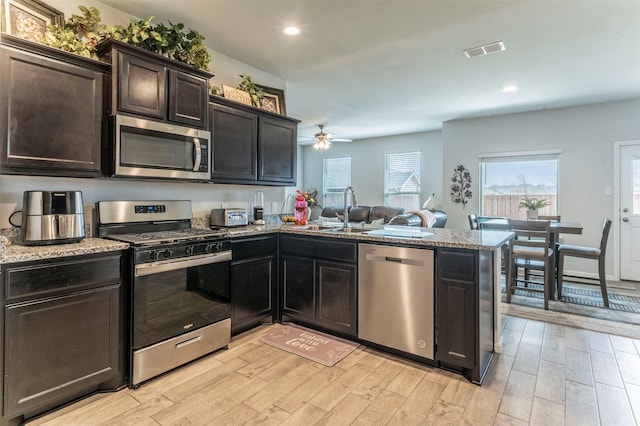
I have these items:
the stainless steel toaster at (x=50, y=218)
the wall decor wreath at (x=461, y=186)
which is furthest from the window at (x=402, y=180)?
the stainless steel toaster at (x=50, y=218)

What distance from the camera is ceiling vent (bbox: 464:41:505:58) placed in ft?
10.6

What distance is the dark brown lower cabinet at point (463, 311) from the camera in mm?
2199

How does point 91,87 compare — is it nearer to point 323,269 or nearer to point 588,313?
point 323,269

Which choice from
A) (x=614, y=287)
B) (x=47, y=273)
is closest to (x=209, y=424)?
(x=47, y=273)

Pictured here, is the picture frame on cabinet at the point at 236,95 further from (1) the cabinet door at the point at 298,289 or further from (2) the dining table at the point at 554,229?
(2) the dining table at the point at 554,229

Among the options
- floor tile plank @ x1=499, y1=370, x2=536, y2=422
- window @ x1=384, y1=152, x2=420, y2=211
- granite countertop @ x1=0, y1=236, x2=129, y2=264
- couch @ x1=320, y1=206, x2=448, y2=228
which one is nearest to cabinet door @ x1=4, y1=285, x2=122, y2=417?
granite countertop @ x1=0, y1=236, x2=129, y2=264

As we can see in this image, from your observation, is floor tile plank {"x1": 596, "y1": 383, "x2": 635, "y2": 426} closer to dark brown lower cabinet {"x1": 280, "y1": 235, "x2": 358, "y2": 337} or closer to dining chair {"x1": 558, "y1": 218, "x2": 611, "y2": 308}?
dark brown lower cabinet {"x1": 280, "y1": 235, "x2": 358, "y2": 337}

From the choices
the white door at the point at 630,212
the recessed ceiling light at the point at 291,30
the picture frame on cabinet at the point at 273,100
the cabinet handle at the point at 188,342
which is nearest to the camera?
the cabinet handle at the point at 188,342

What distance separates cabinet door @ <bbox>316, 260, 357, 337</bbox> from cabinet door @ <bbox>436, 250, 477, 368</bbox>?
702 millimetres

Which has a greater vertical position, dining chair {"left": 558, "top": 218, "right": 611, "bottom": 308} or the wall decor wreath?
the wall decor wreath

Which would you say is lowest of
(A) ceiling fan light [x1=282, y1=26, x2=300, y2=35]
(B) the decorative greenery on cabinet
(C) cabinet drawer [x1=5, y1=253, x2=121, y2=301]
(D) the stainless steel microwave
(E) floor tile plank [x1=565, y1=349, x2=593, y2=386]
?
(E) floor tile plank [x1=565, y1=349, x2=593, y2=386]

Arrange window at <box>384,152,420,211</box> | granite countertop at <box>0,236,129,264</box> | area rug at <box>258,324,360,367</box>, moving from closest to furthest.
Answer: granite countertop at <box>0,236,129,264</box>
area rug at <box>258,324,360,367</box>
window at <box>384,152,420,211</box>

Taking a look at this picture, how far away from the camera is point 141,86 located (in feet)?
7.83

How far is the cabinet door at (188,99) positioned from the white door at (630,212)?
19.4 feet
